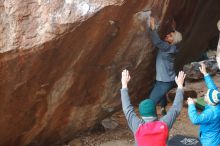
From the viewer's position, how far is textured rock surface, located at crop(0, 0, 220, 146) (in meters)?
5.66

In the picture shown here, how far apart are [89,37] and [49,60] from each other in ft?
1.94

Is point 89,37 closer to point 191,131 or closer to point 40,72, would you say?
point 40,72

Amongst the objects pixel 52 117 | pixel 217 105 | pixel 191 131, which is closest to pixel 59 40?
pixel 52 117

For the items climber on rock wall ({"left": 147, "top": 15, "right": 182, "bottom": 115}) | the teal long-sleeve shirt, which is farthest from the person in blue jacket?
climber on rock wall ({"left": 147, "top": 15, "right": 182, "bottom": 115})

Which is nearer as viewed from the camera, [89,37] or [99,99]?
[89,37]

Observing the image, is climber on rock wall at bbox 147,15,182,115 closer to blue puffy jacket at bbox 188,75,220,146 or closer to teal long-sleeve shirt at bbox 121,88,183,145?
blue puffy jacket at bbox 188,75,220,146

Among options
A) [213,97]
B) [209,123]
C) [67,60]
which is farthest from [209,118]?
[67,60]

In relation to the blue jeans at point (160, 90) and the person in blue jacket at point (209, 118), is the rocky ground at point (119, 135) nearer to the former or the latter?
the blue jeans at point (160, 90)

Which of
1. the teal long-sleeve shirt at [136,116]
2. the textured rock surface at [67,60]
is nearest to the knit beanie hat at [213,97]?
the teal long-sleeve shirt at [136,116]

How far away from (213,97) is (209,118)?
0.26m

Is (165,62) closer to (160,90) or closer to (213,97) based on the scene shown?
(160,90)

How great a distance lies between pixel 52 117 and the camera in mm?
6988

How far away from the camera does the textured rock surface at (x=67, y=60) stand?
18.6 feet

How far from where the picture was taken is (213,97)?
570 centimetres
